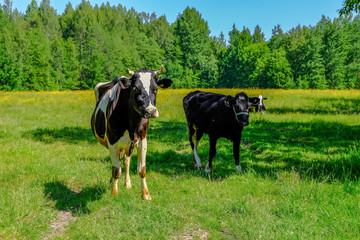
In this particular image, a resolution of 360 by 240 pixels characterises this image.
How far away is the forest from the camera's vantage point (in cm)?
6000

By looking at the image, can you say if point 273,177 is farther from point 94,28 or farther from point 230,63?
point 94,28

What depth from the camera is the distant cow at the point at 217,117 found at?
6.08 m

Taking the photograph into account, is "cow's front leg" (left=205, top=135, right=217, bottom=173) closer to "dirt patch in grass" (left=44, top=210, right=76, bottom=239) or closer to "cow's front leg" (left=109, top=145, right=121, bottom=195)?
"cow's front leg" (left=109, top=145, right=121, bottom=195)

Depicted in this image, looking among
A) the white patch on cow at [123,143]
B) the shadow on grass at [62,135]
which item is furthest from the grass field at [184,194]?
the white patch on cow at [123,143]

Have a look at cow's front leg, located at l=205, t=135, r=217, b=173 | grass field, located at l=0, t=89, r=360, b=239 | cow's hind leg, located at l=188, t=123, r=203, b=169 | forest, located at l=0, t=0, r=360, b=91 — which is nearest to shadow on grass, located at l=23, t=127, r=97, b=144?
grass field, located at l=0, t=89, r=360, b=239

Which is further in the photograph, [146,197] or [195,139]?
[195,139]

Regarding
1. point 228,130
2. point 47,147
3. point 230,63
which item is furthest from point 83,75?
point 228,130

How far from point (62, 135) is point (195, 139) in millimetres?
6448

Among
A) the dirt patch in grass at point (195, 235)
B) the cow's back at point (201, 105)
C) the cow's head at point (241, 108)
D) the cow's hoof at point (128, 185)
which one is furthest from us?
the cow's back at point (201, 105)

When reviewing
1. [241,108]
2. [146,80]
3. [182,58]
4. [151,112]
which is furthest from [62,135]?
[182,58]

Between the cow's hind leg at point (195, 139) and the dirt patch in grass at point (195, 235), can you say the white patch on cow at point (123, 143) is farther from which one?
the cow's hind leg at point (195, 139)

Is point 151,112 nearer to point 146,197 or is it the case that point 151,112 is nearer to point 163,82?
point 163,82

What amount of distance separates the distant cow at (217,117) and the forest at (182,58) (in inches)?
2188

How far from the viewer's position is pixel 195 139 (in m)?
7.65
